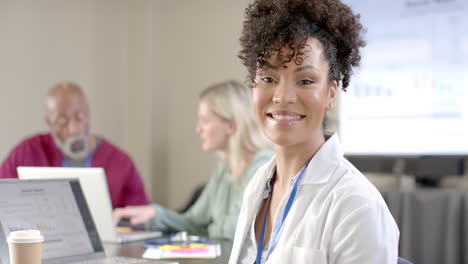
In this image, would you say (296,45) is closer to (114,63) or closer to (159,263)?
(159,263)

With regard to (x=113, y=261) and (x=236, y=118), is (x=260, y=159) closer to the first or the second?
(x=236, y=118)

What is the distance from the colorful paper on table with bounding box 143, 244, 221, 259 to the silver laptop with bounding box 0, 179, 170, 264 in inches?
6.8

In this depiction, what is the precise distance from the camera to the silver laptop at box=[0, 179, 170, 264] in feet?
5.52

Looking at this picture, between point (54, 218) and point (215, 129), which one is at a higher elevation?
point (215, 129)


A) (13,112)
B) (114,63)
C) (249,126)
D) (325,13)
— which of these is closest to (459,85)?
(249,126)

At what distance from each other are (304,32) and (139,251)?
1015 millimetres

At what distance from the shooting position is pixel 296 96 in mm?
1431

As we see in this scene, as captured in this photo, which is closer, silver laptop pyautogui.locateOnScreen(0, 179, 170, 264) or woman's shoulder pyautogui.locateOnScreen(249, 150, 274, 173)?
silver laptop pyautogui.locateOnScreen(0, 179, 170, 264)

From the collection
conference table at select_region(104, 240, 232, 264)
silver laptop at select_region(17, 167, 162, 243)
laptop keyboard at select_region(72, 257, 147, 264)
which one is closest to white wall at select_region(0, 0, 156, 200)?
silver laptop at select_region(17, 167, 162, 243)

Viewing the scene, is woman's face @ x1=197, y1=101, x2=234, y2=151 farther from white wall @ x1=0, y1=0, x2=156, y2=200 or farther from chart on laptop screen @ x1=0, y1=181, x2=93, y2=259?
white wall @ x1=0, y1=0, x2=156, y2=200

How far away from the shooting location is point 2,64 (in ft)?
13.3

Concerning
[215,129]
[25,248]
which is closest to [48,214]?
[25,248]

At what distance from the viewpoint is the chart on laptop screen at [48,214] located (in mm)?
1683

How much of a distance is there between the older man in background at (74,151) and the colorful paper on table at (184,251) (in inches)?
47.9
